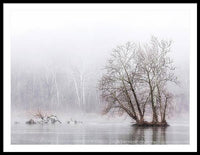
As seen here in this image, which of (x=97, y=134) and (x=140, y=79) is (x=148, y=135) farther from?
(x=140, y=79)

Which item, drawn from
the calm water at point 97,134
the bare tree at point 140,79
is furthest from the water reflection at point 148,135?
the bare tree at point 140,79

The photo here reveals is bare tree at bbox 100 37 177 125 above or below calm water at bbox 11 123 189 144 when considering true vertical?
above

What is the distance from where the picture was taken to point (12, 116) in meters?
20.8

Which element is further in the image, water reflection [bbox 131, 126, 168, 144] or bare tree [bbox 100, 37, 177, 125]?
bare tree [bbox 100, 37, 177, 125]

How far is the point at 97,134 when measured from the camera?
20.3 metres

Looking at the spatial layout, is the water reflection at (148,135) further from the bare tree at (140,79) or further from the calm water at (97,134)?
the bare tree at (140,79)

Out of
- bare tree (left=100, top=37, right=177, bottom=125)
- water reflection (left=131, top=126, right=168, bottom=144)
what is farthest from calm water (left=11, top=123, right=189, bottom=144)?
bare tree (left=100, top=37, right=177, bottom=125)

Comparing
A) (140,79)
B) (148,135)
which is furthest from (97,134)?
(140,79)

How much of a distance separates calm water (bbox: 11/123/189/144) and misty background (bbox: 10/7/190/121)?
523mm

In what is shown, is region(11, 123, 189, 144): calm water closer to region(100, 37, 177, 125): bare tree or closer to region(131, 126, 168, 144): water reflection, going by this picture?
region(131, 126, 168, 144): water reflection

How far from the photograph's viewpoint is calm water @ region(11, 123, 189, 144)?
1988cm

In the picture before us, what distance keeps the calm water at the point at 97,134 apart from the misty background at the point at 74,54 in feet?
1.72

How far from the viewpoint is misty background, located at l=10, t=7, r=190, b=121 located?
2088 centimetres

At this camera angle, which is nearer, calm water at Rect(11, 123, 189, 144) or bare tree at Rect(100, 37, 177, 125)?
calm water at Rect(11, 123, 189, 144)
